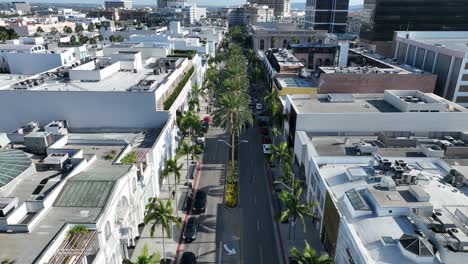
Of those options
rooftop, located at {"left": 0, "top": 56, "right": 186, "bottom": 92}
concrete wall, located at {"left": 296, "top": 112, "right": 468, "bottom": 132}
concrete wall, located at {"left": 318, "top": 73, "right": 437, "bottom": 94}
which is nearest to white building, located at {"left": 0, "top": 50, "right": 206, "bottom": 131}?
rooftop, located at {"left": 0, "top": 56, "right": 186, "bottom": 92}

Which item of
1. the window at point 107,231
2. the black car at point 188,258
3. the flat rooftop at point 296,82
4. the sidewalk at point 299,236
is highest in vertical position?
the flat rooftop at point 296,82

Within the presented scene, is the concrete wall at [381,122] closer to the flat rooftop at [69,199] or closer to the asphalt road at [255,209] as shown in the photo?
the asphalt road at [255,209]

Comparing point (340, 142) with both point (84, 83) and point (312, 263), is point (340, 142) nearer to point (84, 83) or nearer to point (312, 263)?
point (312, 263)

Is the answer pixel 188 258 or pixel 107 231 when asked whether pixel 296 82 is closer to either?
pixel 188 258

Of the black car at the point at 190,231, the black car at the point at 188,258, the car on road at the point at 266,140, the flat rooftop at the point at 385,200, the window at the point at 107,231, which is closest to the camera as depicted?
the flat rooftop at the point at 385,200

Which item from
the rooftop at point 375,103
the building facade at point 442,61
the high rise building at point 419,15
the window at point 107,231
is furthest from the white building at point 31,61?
the high rise building at point 419,15

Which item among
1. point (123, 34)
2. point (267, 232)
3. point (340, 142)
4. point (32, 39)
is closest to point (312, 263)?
point (267, 232)

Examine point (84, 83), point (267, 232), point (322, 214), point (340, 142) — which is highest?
point (84, 83)
